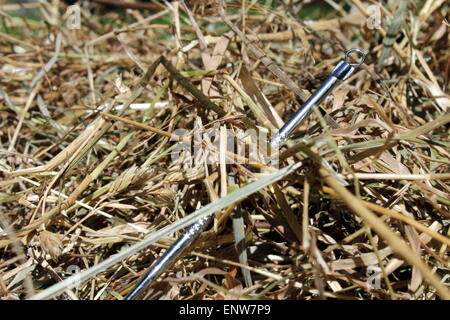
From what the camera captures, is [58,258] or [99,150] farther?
[99,150]

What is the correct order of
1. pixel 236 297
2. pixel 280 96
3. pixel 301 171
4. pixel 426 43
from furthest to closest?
pixel 426 43
pixel 280 96
pixel 301 171
pixel 236 297

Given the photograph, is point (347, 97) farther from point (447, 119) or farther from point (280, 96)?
point (447, 119)

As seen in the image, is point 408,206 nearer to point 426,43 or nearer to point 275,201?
point 275,201

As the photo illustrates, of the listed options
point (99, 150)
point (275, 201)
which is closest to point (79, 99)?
point (99, 150)

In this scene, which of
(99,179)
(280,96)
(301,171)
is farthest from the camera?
(280,96)

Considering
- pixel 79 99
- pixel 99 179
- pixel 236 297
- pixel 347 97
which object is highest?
pixel 79 99

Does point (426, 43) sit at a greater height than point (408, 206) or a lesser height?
greater

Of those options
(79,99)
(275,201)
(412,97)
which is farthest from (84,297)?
(412,97)
